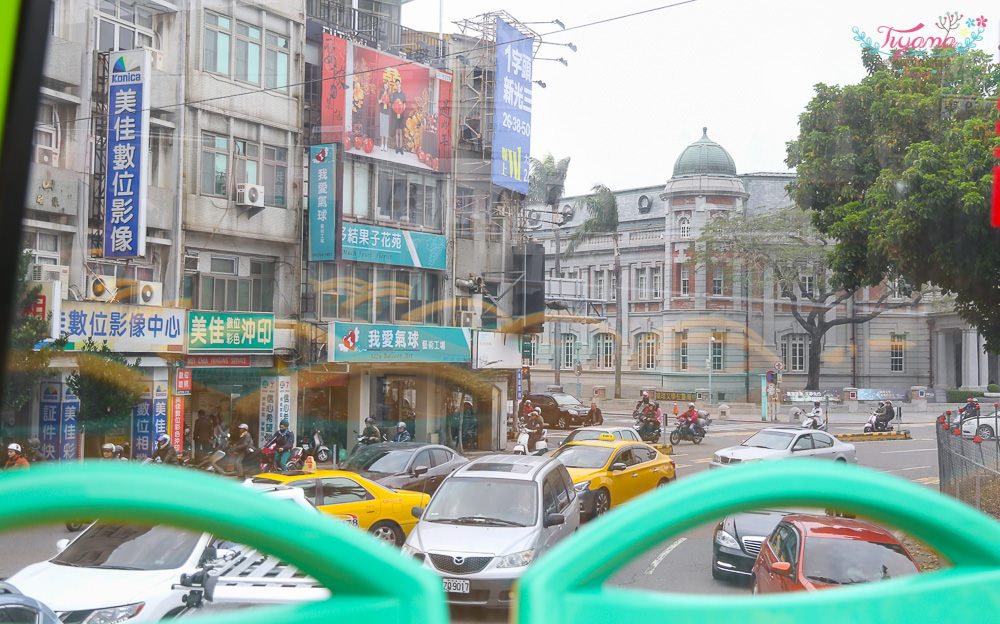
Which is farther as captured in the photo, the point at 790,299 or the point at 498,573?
the point at 790,299

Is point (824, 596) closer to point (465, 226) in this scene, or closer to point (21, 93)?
point (21, 93)

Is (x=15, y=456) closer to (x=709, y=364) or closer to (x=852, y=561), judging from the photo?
(x=852, y=561)

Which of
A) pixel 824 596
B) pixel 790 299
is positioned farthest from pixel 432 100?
pixel 824 596

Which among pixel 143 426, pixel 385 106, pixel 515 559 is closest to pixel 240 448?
pixel 143 426

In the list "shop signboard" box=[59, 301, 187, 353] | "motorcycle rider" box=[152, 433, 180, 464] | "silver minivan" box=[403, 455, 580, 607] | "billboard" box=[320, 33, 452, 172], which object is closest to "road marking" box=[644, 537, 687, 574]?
"silver minivan" box=[403, 455, 580, 607]

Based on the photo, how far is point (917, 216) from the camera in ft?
3.12

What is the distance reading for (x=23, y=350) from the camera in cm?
64

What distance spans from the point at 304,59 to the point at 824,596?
5.11 ft

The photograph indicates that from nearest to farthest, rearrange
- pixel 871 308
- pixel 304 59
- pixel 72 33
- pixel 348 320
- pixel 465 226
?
1. pixel 72 33
2. pixel 871 308
3. pixel 304 59
4. pixel 465 226
5. pixel 348 320

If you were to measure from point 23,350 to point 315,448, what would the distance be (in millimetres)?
936

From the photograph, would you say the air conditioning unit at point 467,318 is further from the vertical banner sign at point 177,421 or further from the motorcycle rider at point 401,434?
the vertical banner sign at point 177,421

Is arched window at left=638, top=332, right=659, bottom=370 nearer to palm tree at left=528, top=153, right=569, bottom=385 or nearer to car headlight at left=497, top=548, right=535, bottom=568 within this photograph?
palm tree at left=528, top=153, right=569, bottom=385

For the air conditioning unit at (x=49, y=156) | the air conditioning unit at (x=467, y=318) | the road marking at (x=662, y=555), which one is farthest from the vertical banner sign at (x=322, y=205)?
the road marking at (x=662, y=555)

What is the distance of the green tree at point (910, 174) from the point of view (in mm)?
909
